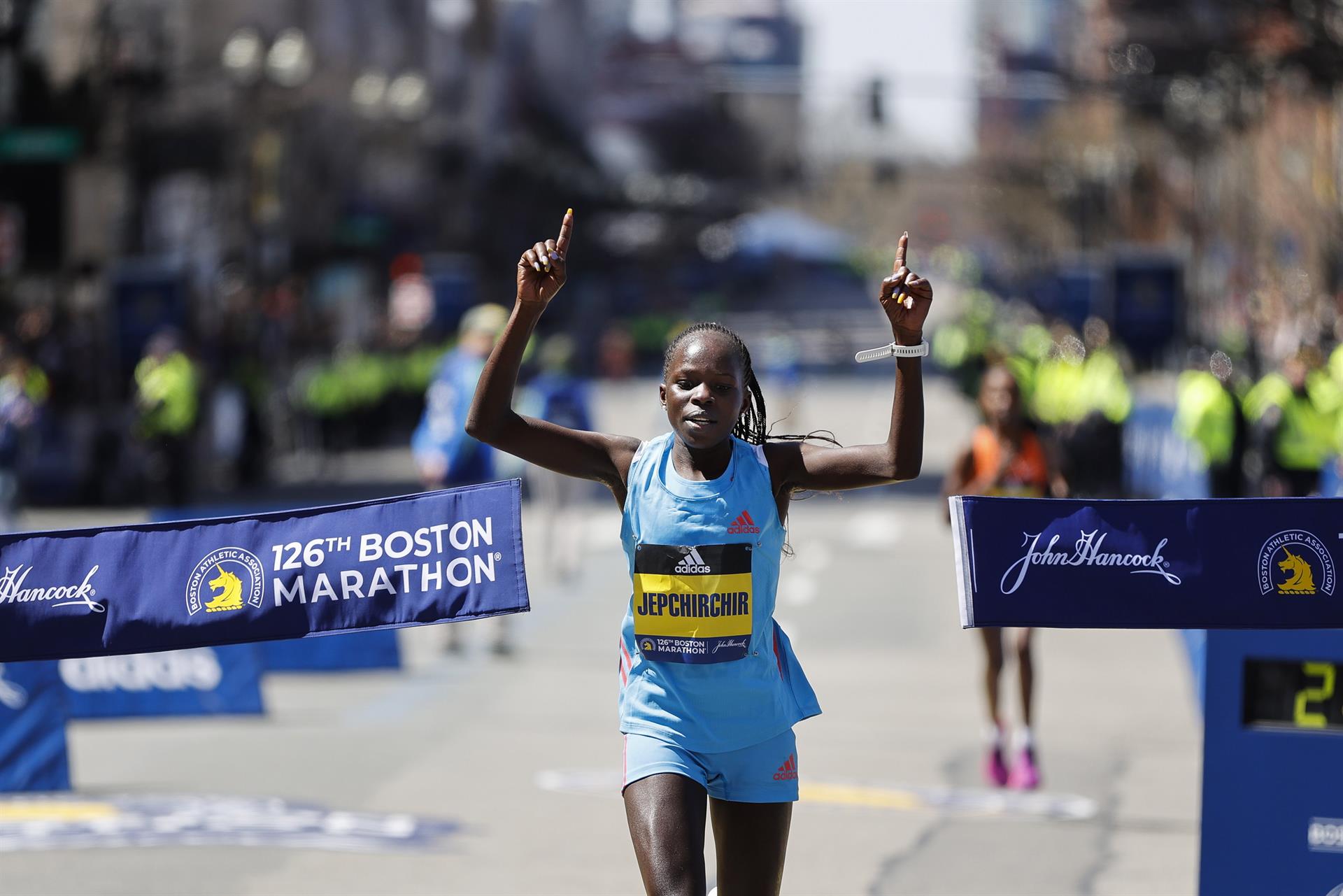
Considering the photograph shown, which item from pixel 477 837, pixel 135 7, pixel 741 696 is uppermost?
pixel 135 7

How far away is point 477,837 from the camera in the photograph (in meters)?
7.77

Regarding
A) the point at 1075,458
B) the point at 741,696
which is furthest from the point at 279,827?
the point at 1075,458

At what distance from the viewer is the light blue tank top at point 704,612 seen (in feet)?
14.8

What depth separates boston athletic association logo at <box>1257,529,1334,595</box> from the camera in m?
5.20

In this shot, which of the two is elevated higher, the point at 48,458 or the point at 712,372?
the point at 712,372

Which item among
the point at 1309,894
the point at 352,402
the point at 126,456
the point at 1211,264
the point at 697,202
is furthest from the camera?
the point at 697,202

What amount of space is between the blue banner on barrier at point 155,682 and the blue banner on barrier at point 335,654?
1177 millimetres

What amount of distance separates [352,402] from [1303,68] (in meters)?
14.3

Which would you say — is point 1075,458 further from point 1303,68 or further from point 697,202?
point 697,202

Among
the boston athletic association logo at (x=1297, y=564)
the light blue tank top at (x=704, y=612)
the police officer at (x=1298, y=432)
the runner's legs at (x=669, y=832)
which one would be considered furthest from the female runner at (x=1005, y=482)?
the police officer at (x=1298, y=432)

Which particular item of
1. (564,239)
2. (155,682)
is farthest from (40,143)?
(564,239)

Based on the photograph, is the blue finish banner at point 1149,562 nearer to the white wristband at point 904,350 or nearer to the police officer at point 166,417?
the white wristband at point 904,350

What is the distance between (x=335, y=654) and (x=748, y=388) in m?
6.89

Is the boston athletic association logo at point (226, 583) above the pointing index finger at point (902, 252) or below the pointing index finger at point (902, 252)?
below
